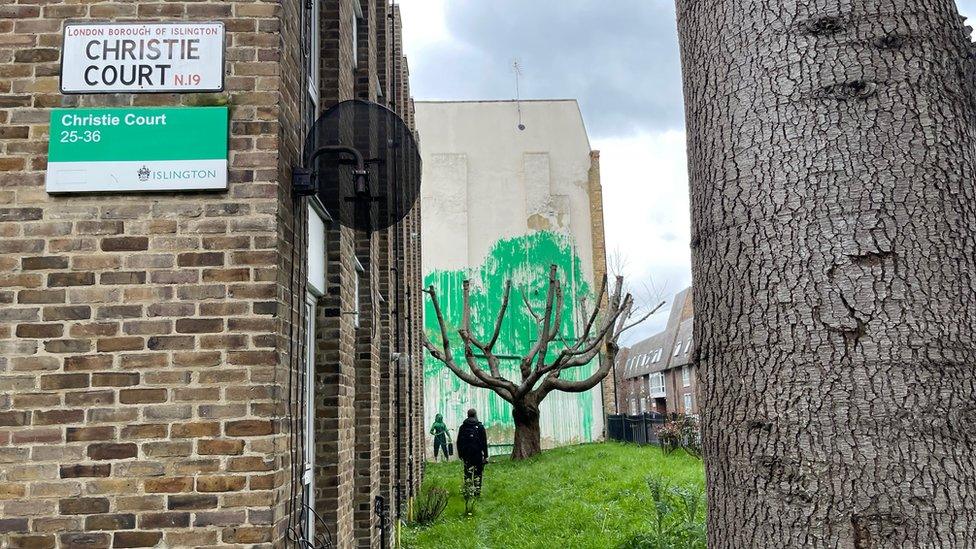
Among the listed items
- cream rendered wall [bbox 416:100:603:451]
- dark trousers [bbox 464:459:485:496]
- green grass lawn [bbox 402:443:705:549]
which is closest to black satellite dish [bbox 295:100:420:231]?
green grass lawn [bbox 402:443:705:549]

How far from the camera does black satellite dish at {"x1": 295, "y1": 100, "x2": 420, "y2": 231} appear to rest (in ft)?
13.6

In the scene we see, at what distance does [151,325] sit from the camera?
3.57 meters

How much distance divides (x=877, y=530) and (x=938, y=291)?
482 millimetres

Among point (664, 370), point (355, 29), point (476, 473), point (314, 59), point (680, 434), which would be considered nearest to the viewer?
point (314, 59)

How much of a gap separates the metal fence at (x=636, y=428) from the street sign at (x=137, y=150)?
64.5 feet

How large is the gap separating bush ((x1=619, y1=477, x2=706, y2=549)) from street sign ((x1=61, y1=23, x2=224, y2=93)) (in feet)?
17.8

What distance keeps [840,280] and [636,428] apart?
24.3 meters

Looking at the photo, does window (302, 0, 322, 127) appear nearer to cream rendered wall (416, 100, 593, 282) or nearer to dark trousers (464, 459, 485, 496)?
dark trousers (464, 459, 485, 496)

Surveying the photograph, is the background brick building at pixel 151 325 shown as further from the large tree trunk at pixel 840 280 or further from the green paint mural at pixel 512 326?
the green paint mural at pixel 512 326

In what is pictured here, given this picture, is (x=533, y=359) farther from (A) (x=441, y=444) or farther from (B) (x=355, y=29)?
(B) (x=355, y=29)

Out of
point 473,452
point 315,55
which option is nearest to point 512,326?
point 473,452

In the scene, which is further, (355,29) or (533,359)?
(533,359)

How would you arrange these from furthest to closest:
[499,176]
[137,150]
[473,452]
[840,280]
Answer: [499,176], [473,452], [137,150], [840,280]

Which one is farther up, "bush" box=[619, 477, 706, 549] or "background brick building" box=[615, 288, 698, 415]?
"background brick building" box=[615, 288, 698, 415]
